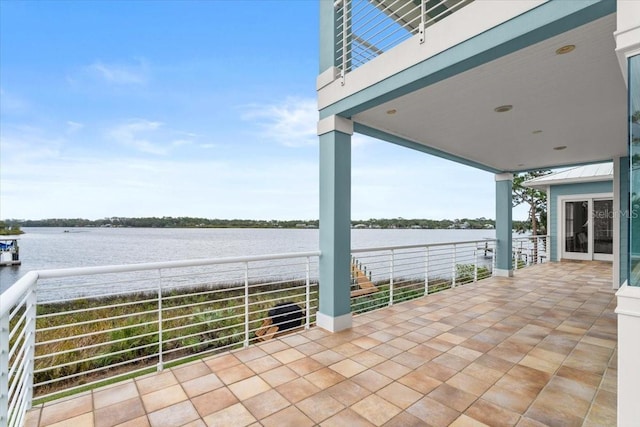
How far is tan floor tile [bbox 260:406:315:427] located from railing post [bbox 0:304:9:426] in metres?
1.26

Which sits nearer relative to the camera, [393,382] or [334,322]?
[393,382]

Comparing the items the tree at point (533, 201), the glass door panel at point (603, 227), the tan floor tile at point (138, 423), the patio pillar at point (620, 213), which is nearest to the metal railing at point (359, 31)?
the tan floor tile at point (138, 423)

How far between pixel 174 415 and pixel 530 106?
4221 millimetres

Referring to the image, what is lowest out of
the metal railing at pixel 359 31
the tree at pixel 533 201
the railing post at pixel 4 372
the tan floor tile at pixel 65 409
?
the tan floor tile at pixel 65 409

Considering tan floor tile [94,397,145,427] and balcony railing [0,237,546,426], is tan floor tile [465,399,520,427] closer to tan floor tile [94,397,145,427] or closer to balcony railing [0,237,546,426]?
balcony railing [0,237,546,426]

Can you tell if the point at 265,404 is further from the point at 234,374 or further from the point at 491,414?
the point at 491,414

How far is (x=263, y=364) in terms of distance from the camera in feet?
8.77

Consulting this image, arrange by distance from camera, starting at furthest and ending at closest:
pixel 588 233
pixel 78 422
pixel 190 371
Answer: pixel 588 233
pixel 190 371
pixel 78 422

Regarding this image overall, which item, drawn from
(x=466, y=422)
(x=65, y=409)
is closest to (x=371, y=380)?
(x=466, y=422)

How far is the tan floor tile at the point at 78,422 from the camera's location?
6.05ft

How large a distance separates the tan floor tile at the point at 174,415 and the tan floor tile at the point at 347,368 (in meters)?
1.13

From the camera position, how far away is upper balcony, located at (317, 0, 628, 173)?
2070 mm

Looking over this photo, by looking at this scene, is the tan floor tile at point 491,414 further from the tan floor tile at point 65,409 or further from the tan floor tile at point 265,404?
the tan floor tile at point 65,409

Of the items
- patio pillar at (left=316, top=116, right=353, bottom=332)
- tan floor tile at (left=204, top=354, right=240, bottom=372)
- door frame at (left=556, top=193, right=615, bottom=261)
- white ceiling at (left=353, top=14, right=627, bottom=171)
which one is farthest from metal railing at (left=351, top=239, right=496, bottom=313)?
door frame at (left=556, top=193, right=615, bottom=261)
